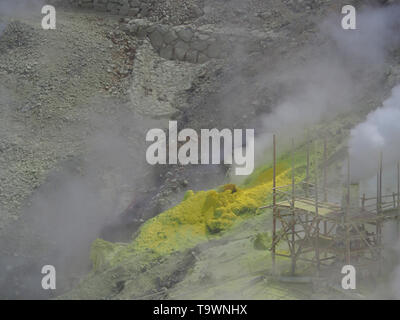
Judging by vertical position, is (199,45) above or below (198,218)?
above

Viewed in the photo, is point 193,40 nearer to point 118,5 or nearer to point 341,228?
point 118,5

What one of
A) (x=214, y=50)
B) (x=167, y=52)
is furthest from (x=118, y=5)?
(x=214, y=50)

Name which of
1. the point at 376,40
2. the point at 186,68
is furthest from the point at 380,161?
the point at 186,68

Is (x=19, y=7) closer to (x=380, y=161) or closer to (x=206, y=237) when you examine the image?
(x=206, y=237)

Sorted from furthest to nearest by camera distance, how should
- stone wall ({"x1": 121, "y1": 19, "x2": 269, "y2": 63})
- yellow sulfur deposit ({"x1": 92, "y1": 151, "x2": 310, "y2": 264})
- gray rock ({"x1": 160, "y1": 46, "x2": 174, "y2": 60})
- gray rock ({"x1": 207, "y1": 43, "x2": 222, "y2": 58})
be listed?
gray rock ({"x1": 160, "y1": 46, "x2": 174, "y2": 60}) → gray rock ({"x1": 207, "y1": 43, "x2": 222, "y2": 58}) → stone wall ({"x1": 121, "y1": 19, "x2": 269, "y2": 63}) → yellow sulfur deposit ({"x1": 92, "y1": 151, "x2": 310, "y2": 264})

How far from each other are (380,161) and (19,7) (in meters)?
21.6

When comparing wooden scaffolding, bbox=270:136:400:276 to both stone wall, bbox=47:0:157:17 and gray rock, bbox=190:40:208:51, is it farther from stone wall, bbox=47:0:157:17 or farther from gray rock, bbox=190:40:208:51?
stone wall, bbox=47:0:157:17

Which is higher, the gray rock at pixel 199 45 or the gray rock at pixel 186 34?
the gray rock at pixel 186 34

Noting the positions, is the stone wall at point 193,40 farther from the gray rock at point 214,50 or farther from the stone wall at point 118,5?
the stone wall at point 118,5

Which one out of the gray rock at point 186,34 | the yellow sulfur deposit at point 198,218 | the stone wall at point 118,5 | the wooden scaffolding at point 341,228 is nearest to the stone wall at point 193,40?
the gray rock at point 186,34

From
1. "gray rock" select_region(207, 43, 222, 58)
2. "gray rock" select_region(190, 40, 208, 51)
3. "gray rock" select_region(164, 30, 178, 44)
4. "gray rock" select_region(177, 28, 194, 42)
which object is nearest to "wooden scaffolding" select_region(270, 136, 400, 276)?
"gray rock" select_region(207, 43, 222, 58)

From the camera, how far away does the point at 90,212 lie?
3366cm

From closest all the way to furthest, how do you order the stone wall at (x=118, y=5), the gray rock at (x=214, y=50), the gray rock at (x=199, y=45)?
1. the gray rock at (x=214, y=50)
2. the gray rock at (x=199, y=45)
3. the stone wall at (x=118, y=5)

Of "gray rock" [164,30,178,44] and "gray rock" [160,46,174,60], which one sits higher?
"gray rock" [164,30,178,44]
